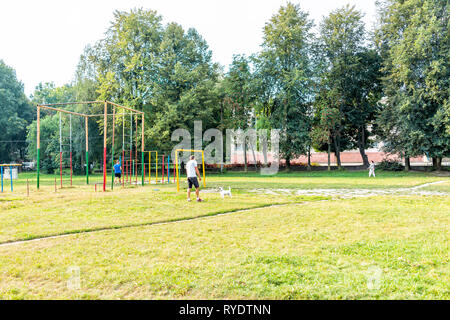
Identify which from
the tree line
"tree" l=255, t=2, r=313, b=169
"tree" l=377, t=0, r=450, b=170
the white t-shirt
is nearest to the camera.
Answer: the white t-shirt

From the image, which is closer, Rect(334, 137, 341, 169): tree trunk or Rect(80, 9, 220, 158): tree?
Rect(80, 9, 220, 158): tree

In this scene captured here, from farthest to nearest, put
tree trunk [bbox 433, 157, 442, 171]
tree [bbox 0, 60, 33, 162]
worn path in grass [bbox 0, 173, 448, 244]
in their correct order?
1. tree [bbox 0, 60, 33, 162]
2. tree trunk [bbox 433, 157, 442, 171]
3. worn path in grass [bbox 0, 173, 448, 244]

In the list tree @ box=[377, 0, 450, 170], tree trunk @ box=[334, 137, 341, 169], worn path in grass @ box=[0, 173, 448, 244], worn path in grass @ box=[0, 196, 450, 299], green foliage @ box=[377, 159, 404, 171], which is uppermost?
tree @ box=[377, 0, 450, 170]

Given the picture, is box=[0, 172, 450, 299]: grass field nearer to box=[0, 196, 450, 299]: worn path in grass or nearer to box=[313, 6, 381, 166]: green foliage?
box=[0, 196, 450, 299]: worn path in grass

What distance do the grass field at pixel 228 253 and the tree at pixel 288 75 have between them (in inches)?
1106

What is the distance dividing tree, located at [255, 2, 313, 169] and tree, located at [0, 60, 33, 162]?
37477mm

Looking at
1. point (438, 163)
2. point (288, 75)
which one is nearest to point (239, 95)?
point (288, 75)

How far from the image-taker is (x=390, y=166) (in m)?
36.6

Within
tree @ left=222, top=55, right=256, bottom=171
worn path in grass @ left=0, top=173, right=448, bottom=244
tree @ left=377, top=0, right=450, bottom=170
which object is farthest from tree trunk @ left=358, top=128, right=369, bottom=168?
worn path in grass @ left=0, top=173, right=448, bottom=244

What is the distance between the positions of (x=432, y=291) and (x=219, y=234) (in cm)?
424

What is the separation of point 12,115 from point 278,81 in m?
40.4

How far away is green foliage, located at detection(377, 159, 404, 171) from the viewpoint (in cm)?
3633
